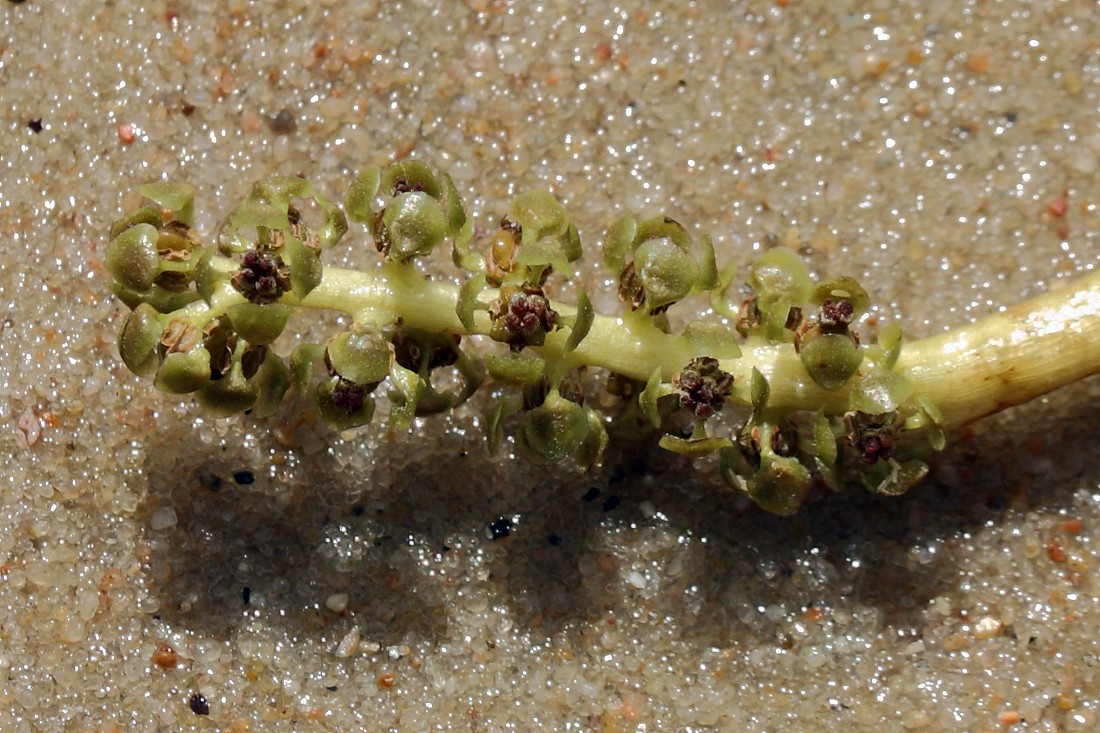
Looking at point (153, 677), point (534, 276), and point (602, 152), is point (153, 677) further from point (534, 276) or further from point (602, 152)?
point (602, 152)

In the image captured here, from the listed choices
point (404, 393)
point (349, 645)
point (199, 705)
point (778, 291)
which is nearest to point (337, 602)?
point (349, 645)

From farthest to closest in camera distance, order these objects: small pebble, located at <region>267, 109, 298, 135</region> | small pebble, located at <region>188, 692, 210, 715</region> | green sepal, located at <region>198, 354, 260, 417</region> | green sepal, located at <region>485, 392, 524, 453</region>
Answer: small pebble, located at <region>267, 109, 298, 135</region>
small pebble, located at <region>188, 692, 210, 715</region>
green sepal, located at <region>485, 392, 524, 453</region>
green sepal, located at <region>198, 354, 260, 417</region>

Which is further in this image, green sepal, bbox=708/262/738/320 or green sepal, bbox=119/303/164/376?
green sepal, bbox=708/262/738/320

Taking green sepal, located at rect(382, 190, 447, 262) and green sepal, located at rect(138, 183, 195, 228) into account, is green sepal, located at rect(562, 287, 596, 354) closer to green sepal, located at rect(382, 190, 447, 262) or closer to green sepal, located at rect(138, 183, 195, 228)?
green sepal, located at rect(382, 190, 447, 262)

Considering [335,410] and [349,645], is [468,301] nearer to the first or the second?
[335,410]

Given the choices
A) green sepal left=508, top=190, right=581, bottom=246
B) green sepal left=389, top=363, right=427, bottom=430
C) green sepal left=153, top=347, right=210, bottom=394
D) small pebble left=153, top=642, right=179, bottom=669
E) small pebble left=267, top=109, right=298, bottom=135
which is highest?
small pebble left=267, top=109, right=298, bottom=135

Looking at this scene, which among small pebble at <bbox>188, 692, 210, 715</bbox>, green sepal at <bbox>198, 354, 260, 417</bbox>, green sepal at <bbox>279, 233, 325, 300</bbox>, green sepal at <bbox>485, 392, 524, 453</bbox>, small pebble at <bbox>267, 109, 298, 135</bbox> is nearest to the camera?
green sepal at <bbox>279, 233, 325, 300</bbox>

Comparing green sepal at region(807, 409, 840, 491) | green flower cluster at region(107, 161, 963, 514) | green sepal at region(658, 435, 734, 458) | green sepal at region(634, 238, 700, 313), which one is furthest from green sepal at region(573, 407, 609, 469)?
green sepal at region(807, 409, 840, 491)
